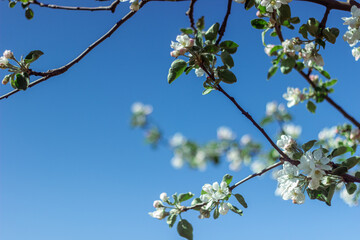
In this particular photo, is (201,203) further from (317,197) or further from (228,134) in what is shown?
(228,134)

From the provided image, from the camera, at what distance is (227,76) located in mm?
1322

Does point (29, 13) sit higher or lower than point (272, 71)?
higher

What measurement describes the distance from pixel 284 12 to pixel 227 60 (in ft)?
1.09

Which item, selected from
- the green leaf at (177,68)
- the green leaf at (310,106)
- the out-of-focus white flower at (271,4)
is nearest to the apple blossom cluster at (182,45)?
the green leaf at (177,68)

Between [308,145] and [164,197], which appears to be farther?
[164,197]

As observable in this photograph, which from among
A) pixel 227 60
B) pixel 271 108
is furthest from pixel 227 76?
pixel 271 108

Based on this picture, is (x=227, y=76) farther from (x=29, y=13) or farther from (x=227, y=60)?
(x=29, y=13)

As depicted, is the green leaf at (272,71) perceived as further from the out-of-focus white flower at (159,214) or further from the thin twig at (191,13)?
the out-of-focus white flower at (159,214)

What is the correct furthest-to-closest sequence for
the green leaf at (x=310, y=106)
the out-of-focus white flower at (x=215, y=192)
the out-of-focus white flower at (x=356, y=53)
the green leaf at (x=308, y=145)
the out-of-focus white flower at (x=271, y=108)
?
1. the out-of-focus white flower at (x=271, y=108)
2. the green leaf at (x=310, y=106)
3. the out-of-focus white flower at (x=356, y=53)
4. the out-of-focus white flower at (x=215, y=192)
5. the green leaf at (x=308, y=145)

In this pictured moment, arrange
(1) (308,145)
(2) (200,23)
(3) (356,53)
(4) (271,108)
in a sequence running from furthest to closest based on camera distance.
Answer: (4) (271,108)
(2) (200,23)
(3) (356,53)
(1) (308,145)

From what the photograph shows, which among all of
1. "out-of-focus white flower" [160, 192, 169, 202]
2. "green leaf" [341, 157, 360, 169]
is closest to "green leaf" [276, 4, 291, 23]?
"green leaf" [341, 157, 360, 169]

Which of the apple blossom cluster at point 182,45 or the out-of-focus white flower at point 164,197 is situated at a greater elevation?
the apple blossom cluster at point 182,45

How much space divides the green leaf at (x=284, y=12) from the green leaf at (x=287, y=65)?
16cm

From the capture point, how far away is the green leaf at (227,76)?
4.32ft
